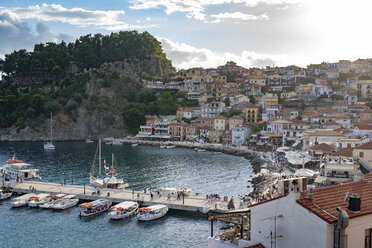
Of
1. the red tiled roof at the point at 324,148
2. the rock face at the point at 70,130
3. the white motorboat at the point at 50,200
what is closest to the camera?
the white motorboat at the point at 50,200

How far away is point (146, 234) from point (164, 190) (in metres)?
9.39

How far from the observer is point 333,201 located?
9648 mm

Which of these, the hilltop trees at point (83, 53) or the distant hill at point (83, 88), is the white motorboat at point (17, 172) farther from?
the hilltop trees at point (83, 53)

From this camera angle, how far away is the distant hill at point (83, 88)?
99375mm

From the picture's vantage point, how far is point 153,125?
95438mm

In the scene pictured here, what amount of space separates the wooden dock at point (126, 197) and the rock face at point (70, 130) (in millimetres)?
54315

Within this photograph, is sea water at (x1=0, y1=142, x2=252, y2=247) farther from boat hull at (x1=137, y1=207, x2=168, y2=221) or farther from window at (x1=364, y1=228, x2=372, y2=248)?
window at (x1=364, y1=228, x2=372, y2=248)

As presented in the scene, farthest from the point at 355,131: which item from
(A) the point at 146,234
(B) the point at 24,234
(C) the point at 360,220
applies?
(C) the point at 360,220

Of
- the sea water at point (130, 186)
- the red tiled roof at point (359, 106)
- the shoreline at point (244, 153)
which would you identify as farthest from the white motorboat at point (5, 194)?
the red tiled roof at point (359, 106)

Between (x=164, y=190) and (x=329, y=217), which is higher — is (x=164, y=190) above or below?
below

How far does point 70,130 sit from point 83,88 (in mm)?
15663

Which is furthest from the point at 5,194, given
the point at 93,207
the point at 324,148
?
the point at 324,148

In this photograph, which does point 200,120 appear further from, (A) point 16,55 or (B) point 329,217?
(B) point 329,217

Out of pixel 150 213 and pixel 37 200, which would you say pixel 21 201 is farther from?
pixel 150 213
